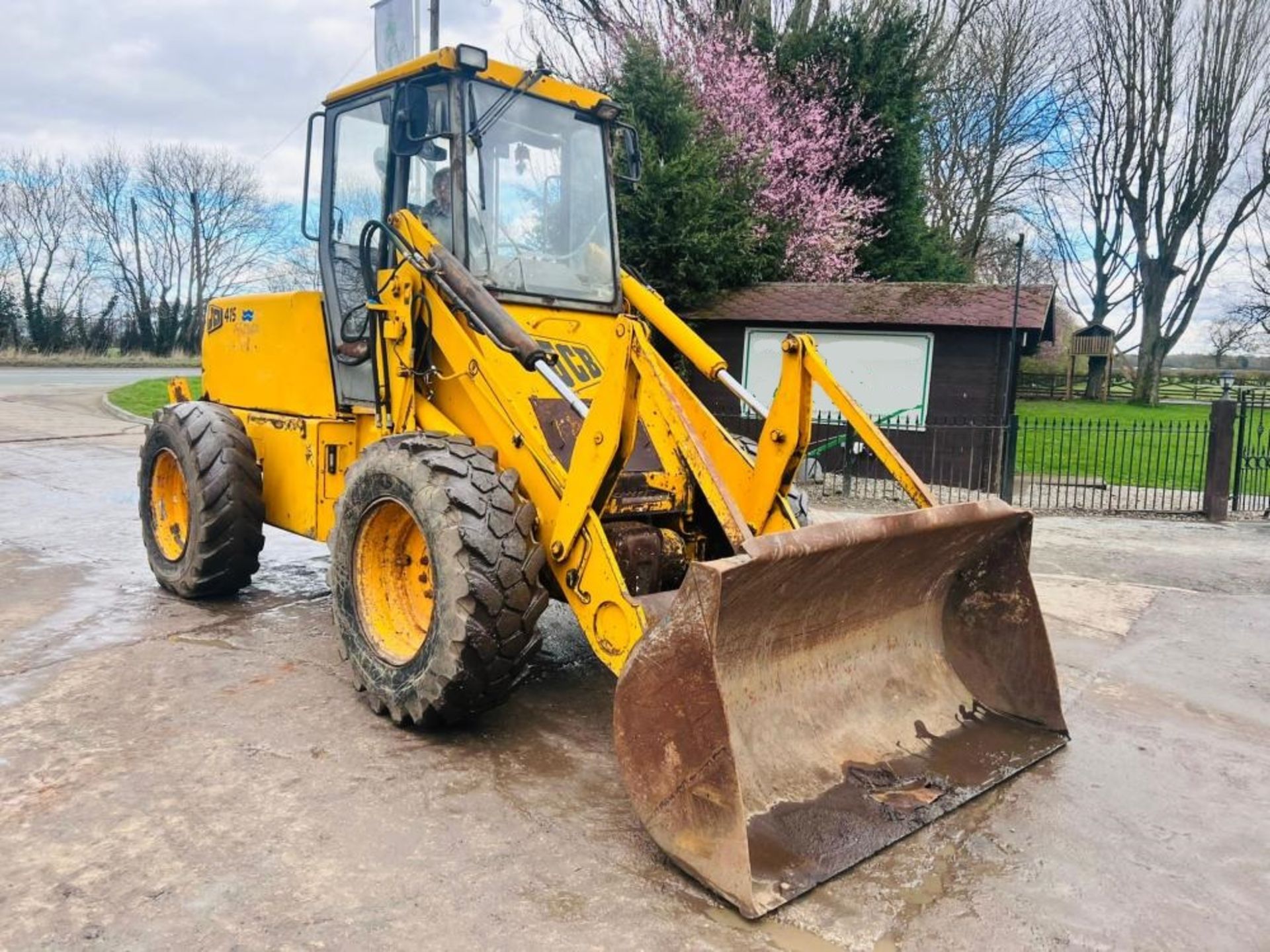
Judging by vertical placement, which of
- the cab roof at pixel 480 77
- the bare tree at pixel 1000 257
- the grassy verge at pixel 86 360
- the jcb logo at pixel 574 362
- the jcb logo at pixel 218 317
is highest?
the bare tree at pixel 1000 257

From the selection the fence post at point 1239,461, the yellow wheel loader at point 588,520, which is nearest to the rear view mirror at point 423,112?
the yellow wheel loader at point 588,520

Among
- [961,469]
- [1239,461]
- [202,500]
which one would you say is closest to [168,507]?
[202,500]

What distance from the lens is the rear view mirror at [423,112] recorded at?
4559mm

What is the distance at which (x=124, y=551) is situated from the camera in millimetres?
7230

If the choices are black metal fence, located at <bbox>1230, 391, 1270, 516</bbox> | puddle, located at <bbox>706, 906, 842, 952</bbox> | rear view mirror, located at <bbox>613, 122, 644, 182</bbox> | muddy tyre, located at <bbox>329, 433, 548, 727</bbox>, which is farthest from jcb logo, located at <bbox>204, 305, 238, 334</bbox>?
black metal fence, located at <bbox>1230, 391, 1270, 516</bbox>

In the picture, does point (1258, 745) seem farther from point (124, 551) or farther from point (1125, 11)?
point (1125, 11)

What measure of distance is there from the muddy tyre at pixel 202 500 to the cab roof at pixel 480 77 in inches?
76.9

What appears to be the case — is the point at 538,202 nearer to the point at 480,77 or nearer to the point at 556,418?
the point at 480,77

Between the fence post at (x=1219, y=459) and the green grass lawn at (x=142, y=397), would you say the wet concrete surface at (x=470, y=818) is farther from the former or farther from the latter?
the green grass lawn at (x=142, y=397)

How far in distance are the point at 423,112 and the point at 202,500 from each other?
2425 millimetres

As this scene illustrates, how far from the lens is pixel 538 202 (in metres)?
4.95

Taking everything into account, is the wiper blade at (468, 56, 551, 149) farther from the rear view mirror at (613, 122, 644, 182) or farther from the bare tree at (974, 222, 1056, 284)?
the bare tree at (974, 222, 1056, 284)

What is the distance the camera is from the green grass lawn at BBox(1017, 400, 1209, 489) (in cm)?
1341

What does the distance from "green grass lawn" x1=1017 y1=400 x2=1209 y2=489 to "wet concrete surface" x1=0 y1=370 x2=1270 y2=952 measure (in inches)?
326
